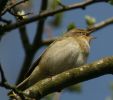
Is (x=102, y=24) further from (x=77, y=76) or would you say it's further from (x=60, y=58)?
(x=77, y=76)

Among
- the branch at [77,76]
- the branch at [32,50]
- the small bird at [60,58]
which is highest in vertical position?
the branch at [77,76]

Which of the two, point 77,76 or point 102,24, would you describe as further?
point 102,24

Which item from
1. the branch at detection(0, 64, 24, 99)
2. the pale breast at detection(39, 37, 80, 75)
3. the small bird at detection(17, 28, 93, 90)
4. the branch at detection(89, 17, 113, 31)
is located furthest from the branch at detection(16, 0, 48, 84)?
the branch at detection(0, 64, 24, 99)

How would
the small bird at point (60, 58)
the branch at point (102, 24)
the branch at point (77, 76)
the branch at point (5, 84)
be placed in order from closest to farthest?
the branch at point (5, 84), the branch at point (77, 76), the small bird at point (60, 58), the branch at point (102, 24)

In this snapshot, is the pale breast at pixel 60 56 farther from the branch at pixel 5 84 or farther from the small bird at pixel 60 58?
the branch at pixel 5 84

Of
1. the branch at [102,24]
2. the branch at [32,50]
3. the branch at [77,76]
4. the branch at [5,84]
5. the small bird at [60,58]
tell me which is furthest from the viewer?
the branch at [32,50]

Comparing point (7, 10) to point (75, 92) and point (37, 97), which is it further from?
point (75, 92)

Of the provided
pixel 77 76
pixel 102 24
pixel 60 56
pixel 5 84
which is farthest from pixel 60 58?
pixel 5 84

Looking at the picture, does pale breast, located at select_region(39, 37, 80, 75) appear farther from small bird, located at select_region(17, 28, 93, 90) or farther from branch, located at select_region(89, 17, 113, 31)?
branch, located at select_region(89, 17, 113, 31)

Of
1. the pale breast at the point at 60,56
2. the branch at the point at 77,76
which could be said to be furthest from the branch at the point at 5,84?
the pale breast at the point at 60,56

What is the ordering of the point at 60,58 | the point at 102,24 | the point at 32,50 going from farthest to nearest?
the point at 32,50
the point at 102,24
the point at 60,58
